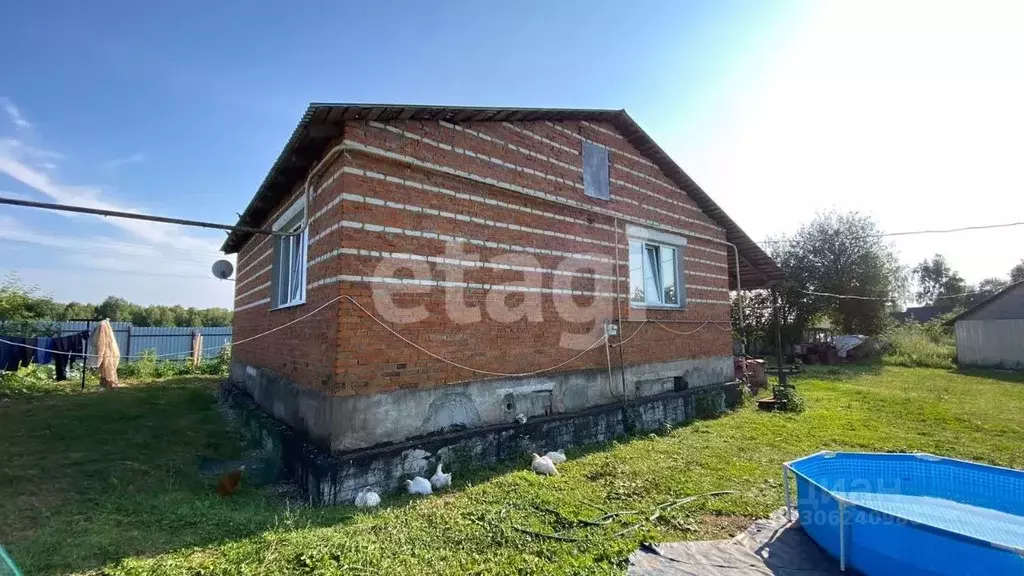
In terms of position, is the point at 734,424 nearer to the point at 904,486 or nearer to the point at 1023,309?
Answer: the point at 904,486

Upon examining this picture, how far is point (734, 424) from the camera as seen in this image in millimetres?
8484

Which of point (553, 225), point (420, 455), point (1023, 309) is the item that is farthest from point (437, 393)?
point (1023, 309)

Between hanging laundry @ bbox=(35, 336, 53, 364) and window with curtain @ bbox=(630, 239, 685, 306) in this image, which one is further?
hanging laundry @ bbox=(35, 336, 53, 364)

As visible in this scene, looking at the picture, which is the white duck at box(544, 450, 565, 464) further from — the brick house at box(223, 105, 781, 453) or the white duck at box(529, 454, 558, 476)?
the brick house at box(223, 105, 781, 453)

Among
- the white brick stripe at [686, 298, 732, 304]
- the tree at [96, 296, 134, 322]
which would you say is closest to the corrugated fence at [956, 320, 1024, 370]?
the white brick stripe at [686, 298, 732, 304]

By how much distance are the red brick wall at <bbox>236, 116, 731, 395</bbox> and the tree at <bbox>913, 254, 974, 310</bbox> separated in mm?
66557

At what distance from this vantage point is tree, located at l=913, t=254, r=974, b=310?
182ft

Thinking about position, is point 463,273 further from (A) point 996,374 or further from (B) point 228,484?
(A) point 996,374

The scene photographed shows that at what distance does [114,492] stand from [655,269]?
9.03 m

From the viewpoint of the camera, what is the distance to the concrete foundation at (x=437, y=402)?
16.3ft

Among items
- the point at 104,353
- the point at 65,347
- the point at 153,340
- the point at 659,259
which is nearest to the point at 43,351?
the point at 65,347

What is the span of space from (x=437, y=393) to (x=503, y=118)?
4096mm

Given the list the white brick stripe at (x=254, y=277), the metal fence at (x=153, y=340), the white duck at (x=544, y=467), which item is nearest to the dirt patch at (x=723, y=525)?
the white duck at (x=544, y=467)

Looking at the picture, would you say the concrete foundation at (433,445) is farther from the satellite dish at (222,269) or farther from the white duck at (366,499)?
the satellite dish at (222,269)
